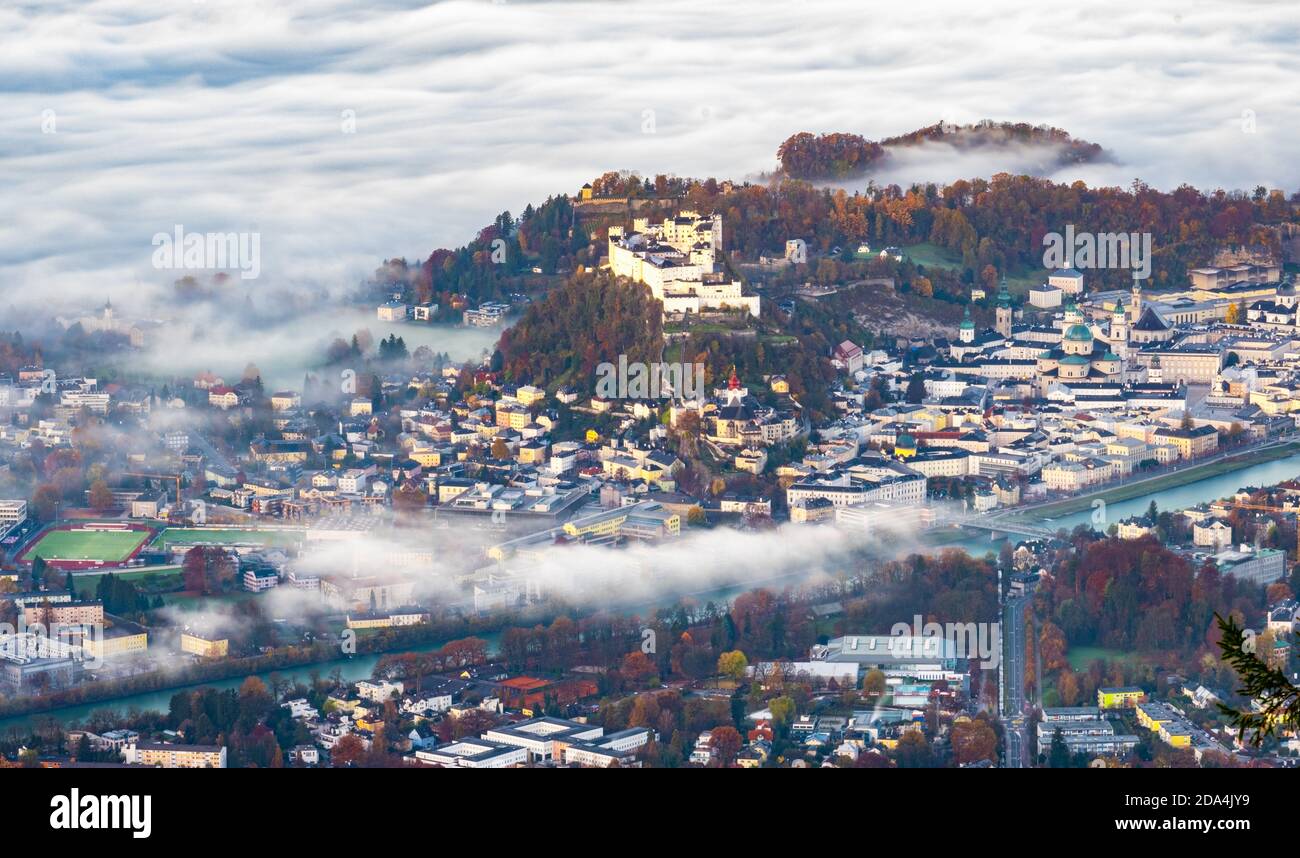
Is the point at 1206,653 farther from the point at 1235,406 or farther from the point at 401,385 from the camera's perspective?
the point at 401,385

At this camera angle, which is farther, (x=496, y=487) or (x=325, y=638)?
(x=496, y=487)

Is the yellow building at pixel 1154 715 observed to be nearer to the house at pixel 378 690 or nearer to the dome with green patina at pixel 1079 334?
the house at pixel 378 690

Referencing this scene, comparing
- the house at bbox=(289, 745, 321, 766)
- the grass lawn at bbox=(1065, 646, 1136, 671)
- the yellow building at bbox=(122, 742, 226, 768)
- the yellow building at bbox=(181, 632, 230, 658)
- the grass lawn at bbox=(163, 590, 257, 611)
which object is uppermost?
the grass lawn at bbox=(163, 590, 257, 611)

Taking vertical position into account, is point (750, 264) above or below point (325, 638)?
above

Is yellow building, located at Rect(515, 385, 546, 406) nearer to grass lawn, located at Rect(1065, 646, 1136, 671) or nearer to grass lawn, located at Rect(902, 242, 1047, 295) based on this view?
grass lawn, located at Rect(902, 242, 1047, 295)

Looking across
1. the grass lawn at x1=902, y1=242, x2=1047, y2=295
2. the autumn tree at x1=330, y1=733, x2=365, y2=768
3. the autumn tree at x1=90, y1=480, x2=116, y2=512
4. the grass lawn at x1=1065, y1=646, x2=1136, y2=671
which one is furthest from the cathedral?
the autumn tree at x1=330, y1=733, x2=365, y2=768
